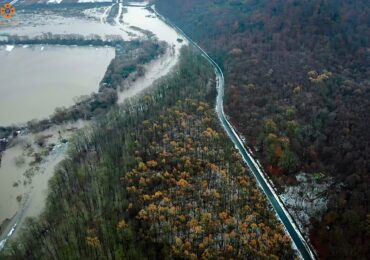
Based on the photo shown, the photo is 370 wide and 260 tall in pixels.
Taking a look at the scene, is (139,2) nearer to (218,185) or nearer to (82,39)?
(82,39)

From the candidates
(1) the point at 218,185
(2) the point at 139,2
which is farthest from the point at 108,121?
(2) the point at 139,2

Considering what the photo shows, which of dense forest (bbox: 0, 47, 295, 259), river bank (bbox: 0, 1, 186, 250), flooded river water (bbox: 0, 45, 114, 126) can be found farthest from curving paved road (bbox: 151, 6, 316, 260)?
flooded river water (bbox: 0, 45, 114, 126)

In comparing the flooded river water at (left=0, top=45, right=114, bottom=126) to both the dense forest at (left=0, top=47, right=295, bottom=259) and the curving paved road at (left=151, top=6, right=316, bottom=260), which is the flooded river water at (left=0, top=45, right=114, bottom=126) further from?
the curving paved road at (left=151, top=6, right=316, bottom=260)

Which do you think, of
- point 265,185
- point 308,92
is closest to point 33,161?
point 265,185

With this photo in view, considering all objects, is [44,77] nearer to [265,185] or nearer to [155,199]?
[155,199]

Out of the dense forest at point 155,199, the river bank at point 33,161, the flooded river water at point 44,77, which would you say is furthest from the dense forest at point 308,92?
the flooded river water at point 44,77

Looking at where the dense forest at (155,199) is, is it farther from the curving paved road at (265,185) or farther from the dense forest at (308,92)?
the dense forest at (308,92)
